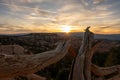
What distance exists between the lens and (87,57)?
4.13 meters

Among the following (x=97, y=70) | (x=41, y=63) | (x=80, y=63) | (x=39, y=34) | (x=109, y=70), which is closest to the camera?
(x=41, y=63)

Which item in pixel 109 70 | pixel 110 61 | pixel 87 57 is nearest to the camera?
pixel 87 57

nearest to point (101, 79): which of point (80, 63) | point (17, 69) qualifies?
point (80, 63)

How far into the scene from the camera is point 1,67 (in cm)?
211

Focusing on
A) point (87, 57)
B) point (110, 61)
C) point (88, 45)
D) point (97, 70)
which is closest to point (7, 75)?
point (87, 57)

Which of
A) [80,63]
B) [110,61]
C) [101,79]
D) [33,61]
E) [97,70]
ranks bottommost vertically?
[110,61]

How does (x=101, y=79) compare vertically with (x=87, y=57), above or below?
below

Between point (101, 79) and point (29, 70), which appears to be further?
point (101, 79)

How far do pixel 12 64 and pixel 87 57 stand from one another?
225 cm

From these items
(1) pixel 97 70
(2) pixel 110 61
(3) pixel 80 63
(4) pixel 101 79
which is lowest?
(2) pixel 110 61

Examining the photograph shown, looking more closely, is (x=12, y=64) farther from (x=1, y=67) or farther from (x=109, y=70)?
(x=109, y=70)

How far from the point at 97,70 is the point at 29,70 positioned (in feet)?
9.44

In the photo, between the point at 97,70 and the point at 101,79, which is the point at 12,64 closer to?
the point at 97,70

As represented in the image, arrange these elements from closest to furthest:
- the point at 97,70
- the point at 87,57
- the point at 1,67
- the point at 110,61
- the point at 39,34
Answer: the point at 1,67
the point at 87,57
the point at 97,70
the point at 110,61
the point at 39,34
